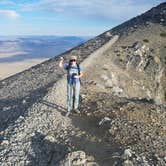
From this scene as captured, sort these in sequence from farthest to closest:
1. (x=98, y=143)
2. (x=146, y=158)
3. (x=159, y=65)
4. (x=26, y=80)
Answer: (x=159, y=65)
(x=26, y=80)
(x=98, y=143)
(x=146, y=158)

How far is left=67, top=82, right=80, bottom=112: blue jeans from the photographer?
26.7 metres

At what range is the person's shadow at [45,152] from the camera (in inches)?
822

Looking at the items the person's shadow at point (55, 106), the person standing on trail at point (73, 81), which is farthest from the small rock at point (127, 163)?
the person's shadow at point (55, 106)

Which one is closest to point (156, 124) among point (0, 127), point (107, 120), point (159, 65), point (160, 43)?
point (107, 120)

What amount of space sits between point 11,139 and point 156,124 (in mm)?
7284

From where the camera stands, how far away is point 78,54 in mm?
58156

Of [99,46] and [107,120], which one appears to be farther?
[99,46]

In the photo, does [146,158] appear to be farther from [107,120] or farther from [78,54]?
[78,54]

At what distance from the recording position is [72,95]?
88.7 feet

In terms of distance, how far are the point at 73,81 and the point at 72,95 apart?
3.02 feet

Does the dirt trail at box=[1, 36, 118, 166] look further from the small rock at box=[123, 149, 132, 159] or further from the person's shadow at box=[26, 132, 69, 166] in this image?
the small rock at box=[123, 149, 132, 159]

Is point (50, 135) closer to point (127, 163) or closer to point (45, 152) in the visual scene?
point (45, 152)

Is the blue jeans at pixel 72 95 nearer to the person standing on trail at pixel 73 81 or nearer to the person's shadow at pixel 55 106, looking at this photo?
the person standing on trail at pixel 73 81

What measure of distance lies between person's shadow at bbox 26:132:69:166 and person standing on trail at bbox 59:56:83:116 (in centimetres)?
427
